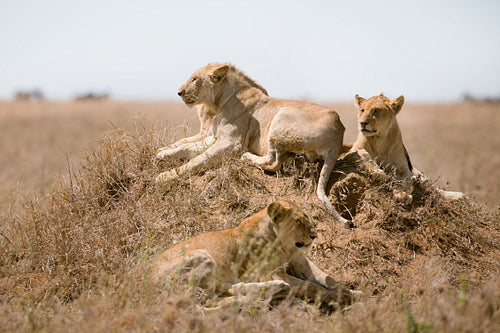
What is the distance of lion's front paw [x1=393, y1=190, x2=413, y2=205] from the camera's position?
6379mm

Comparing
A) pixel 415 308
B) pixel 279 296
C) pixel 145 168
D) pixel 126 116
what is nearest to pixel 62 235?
pixel 145 168

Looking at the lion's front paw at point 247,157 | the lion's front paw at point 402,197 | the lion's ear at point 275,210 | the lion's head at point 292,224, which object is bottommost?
the lion's front paw at point 402,197

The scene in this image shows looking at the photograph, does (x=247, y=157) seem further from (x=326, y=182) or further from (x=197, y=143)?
(x=326, y=182)

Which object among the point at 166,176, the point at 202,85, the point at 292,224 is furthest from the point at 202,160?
the point at 292,224

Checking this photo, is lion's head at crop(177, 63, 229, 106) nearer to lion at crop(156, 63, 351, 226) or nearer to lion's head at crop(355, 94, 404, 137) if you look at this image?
lion at crop(156, 63, 351, 226)

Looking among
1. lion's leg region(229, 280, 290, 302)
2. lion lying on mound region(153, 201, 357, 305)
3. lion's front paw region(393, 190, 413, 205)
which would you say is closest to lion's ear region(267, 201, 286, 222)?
lion lying on mound region(153, 201, 357, 305)

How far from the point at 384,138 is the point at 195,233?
121 inches

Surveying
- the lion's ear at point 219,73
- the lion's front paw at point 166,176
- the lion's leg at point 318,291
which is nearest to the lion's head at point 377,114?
the lion's ear at point 219,73

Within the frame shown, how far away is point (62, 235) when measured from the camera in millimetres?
5891

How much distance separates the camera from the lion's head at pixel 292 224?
4.91 m

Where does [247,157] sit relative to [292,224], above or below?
above

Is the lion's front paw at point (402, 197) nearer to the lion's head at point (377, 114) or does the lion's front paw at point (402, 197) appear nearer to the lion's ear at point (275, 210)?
the lion's head at point (377, 114)

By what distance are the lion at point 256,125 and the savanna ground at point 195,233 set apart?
0.22 m

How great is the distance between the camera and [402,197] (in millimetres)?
6379
